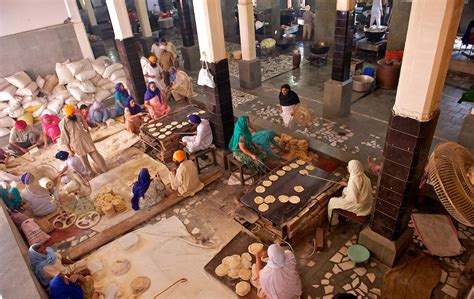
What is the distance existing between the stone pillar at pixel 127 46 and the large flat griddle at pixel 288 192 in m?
6.49

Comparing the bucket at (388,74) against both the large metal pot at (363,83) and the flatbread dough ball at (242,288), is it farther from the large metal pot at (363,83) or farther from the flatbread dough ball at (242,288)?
the flatbread dough ball at (242,288)

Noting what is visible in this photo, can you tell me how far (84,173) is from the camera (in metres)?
8.16

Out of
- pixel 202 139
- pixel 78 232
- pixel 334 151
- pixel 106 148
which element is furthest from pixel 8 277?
pixel 334 151

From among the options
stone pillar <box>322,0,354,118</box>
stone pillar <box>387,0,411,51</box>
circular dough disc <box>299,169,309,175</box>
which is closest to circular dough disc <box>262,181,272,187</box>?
circular dough disc <box>299,169,309,175</box>

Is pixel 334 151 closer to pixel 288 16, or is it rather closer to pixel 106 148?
pixel 106 148

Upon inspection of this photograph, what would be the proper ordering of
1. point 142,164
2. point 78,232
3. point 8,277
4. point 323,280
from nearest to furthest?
point 8,277
point 323,280
point 78,232
point 142,164

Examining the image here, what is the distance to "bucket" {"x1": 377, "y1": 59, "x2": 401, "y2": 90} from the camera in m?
10.4

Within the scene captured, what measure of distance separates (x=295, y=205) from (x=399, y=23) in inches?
344

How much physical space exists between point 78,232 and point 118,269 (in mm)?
1521

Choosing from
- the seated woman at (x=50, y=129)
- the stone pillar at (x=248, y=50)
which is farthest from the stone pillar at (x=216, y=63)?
the seated woman at (x=50, y=129)

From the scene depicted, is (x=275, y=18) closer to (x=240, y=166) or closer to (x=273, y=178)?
(x=240, y=166)

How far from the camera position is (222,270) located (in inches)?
213

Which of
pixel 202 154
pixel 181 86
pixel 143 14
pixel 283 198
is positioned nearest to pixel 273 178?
pixel 283 198

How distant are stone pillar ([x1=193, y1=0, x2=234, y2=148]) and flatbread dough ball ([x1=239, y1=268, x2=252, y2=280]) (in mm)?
3432
